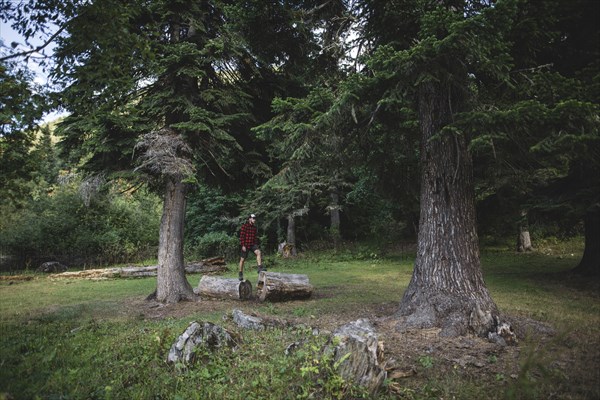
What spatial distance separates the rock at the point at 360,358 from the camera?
11.8ft

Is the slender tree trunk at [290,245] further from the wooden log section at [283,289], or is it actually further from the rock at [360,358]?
the rock at [360,358]

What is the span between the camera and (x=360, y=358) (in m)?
3.72

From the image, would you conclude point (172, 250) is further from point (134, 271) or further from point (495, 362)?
point (134, 271)

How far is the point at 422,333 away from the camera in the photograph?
5484 mm

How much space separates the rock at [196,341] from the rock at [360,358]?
1546mm

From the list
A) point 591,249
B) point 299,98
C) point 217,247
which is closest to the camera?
point 299,98

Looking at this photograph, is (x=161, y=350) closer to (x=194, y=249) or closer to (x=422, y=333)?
(x=422, y=333)

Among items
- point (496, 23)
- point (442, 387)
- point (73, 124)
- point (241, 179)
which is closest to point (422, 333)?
point (442, 387)

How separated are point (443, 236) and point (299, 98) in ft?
14.7

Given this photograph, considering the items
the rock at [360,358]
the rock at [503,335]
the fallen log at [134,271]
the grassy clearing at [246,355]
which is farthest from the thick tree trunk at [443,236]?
the fallen log at [134,271]

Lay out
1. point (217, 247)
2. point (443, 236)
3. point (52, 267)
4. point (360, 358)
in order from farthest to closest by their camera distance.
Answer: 1. point (217, 247)
2. point (52, 267)
3. point (443, 236)
4. point (360, 358)

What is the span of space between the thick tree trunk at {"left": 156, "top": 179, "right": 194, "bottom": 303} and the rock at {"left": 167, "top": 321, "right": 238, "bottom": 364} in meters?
4.71

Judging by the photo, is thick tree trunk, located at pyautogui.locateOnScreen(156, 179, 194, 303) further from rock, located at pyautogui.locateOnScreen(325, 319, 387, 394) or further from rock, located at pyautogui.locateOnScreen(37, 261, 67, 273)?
rock, located at pyautogui.locateOnScreen(37, 261, 67, 273)

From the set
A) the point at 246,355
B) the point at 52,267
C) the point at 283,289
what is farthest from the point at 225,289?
the point at 52,267
